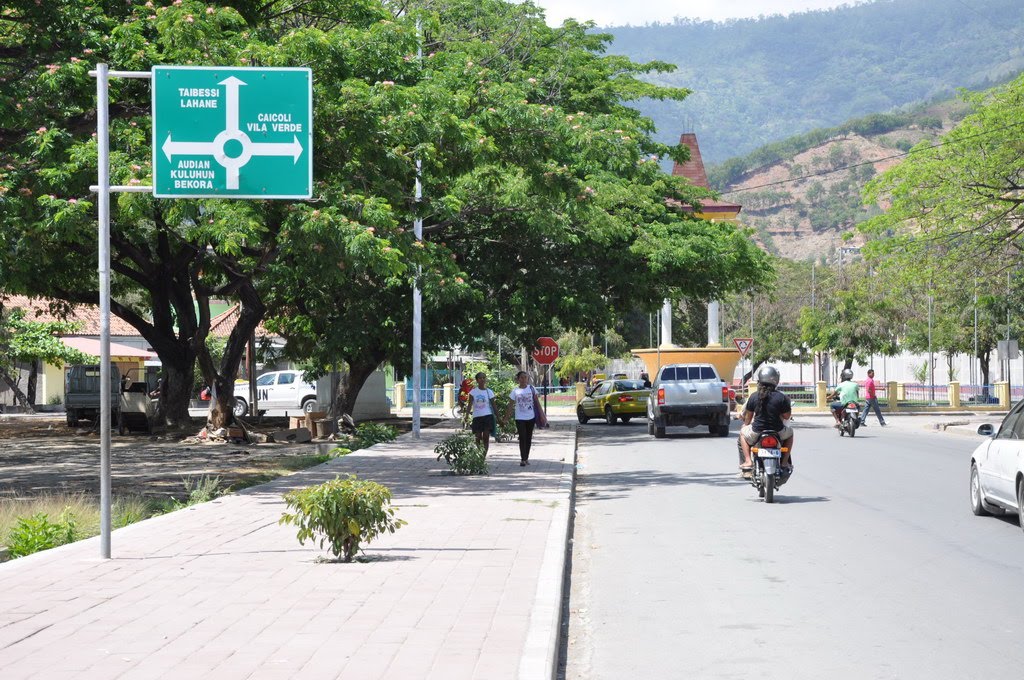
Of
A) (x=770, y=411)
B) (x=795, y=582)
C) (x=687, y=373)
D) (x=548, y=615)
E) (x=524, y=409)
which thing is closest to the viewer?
(x=548, y=615)

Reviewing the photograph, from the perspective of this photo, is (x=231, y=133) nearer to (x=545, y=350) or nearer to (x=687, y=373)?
(x=687, y=373)

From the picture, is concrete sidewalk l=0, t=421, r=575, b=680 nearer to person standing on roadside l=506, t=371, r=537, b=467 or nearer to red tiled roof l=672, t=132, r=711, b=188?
person standing on roadside l=506, t=371, r=537, b=467

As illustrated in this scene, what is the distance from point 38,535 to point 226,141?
Answer: 4.04m

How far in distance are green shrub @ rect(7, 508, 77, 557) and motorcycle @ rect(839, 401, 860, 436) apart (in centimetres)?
2364

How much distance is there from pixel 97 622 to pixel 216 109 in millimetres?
5725

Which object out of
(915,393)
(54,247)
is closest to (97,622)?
(54,247)

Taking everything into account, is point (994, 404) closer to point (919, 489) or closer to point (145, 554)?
point (919, 489)

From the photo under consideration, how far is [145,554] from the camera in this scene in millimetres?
10633

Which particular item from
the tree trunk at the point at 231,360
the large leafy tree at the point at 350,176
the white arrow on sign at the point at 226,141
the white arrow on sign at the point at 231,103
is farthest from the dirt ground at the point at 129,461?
the white arrow on sign at the point at 231,103

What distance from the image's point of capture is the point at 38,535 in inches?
→ 442

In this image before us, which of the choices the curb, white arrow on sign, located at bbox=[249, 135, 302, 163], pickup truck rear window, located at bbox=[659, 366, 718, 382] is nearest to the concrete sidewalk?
the curb

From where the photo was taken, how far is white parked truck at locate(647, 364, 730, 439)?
31375mm

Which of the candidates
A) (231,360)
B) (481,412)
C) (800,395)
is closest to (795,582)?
(481,412)

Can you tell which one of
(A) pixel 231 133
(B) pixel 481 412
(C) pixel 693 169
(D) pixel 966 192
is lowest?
(B) pixel 481 412
